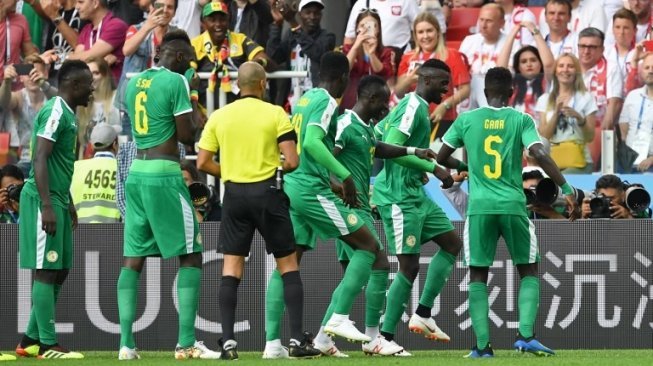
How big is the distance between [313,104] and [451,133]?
1.17 m

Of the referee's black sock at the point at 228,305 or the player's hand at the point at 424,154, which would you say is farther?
the player's hand at the point at 424,154

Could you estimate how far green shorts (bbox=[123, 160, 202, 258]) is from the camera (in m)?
12.5

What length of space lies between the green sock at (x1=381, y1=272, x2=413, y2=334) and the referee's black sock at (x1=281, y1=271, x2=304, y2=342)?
1536 millimetres

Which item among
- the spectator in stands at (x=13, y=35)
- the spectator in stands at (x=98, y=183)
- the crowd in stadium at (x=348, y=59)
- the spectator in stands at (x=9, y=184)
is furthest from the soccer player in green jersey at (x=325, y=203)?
the spectator in stands at (x=13, y=35)

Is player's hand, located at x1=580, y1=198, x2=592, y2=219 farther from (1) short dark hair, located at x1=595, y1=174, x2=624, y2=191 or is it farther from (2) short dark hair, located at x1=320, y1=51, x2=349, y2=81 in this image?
(2) short dark hair, located at x1=320, y1=51, x2=349, y2=81

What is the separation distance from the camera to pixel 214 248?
15148mm

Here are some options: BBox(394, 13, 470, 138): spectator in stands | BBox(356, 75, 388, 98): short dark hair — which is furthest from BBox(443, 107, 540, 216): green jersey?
BBox(394, 13, 470, 138): spectator in stands

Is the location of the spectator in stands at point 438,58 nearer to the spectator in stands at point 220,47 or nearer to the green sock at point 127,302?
the spectator in stands at point 220,47

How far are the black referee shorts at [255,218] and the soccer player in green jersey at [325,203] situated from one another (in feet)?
1.81

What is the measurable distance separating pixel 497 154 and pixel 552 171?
45 cm

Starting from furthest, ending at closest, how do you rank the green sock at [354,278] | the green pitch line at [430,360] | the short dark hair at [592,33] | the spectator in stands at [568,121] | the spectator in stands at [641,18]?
1. the spectator in stands at [641,18]
2. the short dark hair at [592,33]
3. the spectator in stands at [568,121]
4. the green sock at [354,278]
5. the green pitch line at [430,360]

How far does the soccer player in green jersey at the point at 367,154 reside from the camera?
12969 mm

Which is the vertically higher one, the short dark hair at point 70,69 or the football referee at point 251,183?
the short dark hair at point 70,69

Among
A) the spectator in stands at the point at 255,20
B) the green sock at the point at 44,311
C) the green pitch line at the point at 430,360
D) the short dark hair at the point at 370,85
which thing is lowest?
the green pitch line at the point at 430,360
